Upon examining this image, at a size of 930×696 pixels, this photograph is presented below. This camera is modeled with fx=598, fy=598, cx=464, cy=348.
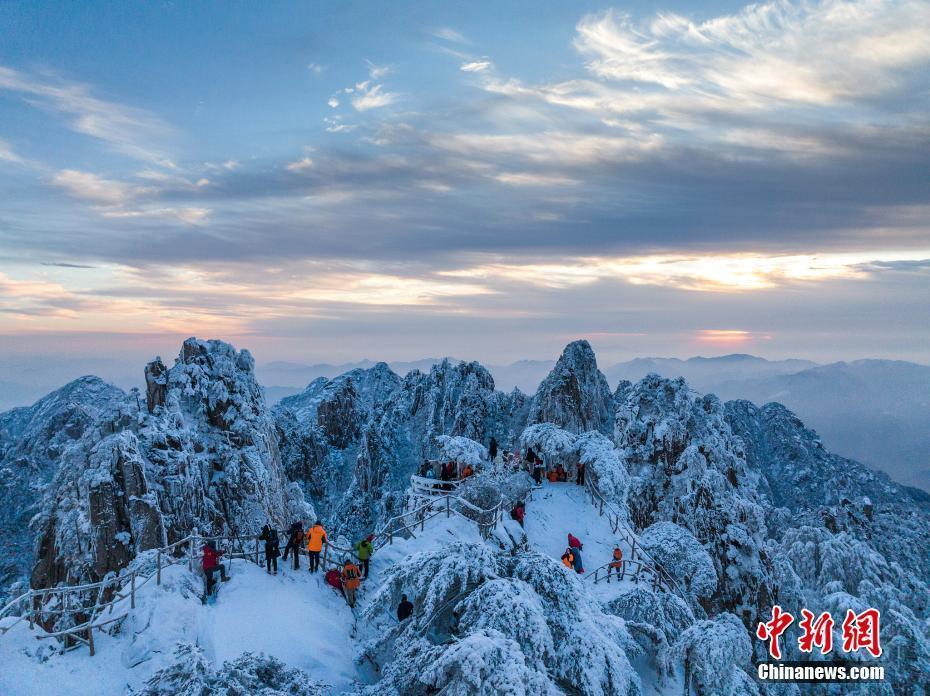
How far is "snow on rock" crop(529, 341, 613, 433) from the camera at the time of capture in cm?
7006

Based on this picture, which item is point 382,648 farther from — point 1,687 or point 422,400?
point 422,400

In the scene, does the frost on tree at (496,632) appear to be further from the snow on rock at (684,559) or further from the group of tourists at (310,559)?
the snow on rock at (684,559)

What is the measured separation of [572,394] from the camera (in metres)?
71.8

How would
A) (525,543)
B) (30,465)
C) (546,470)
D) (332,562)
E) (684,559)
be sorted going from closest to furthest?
(332,562) < (525,543) < (684,559) < (546,470) < (30,465)

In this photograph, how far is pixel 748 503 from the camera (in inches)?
1368

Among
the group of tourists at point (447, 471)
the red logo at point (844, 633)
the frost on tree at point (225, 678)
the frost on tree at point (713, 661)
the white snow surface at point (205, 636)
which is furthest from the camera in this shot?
the group of tourists at point (447, 471)

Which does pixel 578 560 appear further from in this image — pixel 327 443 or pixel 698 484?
pixel 327 443

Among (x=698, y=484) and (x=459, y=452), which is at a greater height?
(x=459, y=452)

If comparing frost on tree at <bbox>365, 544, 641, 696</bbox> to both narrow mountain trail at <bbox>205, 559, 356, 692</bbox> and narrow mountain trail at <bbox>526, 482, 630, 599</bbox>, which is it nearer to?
narrow mountain trail at <bbox>205, 559, 356, 692</bbox>

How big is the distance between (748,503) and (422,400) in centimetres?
6656

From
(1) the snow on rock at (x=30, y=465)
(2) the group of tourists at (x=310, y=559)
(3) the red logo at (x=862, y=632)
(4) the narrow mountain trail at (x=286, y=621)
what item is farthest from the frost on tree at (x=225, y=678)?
(1) the snow on rock at (x=30, y=465)

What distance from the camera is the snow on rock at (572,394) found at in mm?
70062

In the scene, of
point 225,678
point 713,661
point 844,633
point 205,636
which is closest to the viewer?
point 225,678

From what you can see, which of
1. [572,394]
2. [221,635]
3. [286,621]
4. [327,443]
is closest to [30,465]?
[327,443]
